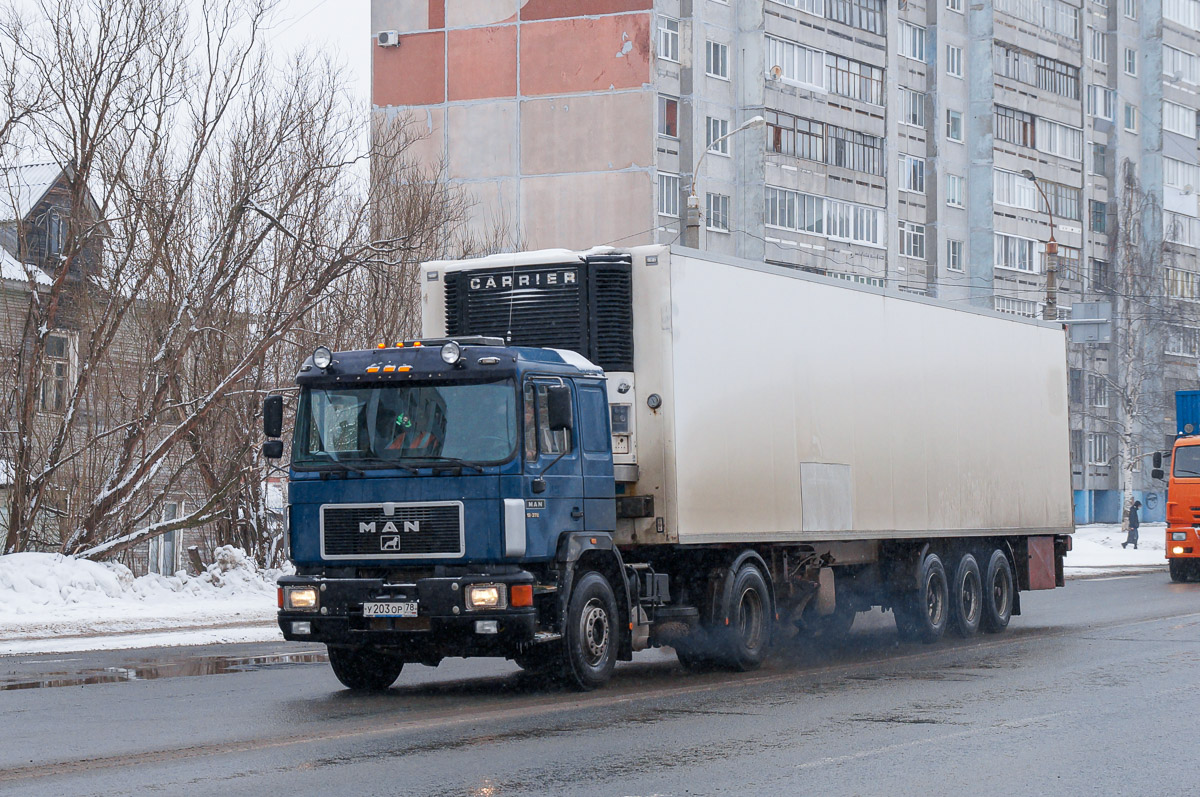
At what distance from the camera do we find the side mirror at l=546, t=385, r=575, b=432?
1302cm

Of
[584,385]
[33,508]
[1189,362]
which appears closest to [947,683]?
[584,385]

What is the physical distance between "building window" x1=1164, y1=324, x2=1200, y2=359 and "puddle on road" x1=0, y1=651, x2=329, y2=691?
62956mm

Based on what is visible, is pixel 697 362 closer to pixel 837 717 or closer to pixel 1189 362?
pixel 837 717

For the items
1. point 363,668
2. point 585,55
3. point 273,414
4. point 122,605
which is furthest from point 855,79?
point 363,668

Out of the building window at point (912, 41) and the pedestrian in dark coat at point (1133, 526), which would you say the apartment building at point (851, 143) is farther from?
the pedestrian in dark coat at point (1133, 526)

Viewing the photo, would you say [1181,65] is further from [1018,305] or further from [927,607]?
[927,607]

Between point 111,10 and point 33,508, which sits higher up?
point 111,10

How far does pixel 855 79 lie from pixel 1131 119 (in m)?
25.3

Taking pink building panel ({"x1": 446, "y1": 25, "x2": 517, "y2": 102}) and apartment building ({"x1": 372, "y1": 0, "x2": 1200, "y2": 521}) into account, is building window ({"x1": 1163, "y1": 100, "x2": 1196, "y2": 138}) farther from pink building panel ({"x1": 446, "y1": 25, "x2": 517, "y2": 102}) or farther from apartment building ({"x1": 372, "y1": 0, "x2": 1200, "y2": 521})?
pink building panel ({"x1": 446, "y1": 25, "x2": 517, "y2": 102})

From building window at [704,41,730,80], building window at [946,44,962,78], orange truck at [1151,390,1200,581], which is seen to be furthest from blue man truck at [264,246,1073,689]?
building window at [946,44,962,78]

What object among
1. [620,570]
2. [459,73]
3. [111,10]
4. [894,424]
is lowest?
[620,570]

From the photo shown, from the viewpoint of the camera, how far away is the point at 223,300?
85.6 ft

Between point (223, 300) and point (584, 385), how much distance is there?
13658mm

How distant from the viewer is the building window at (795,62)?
198 feet
